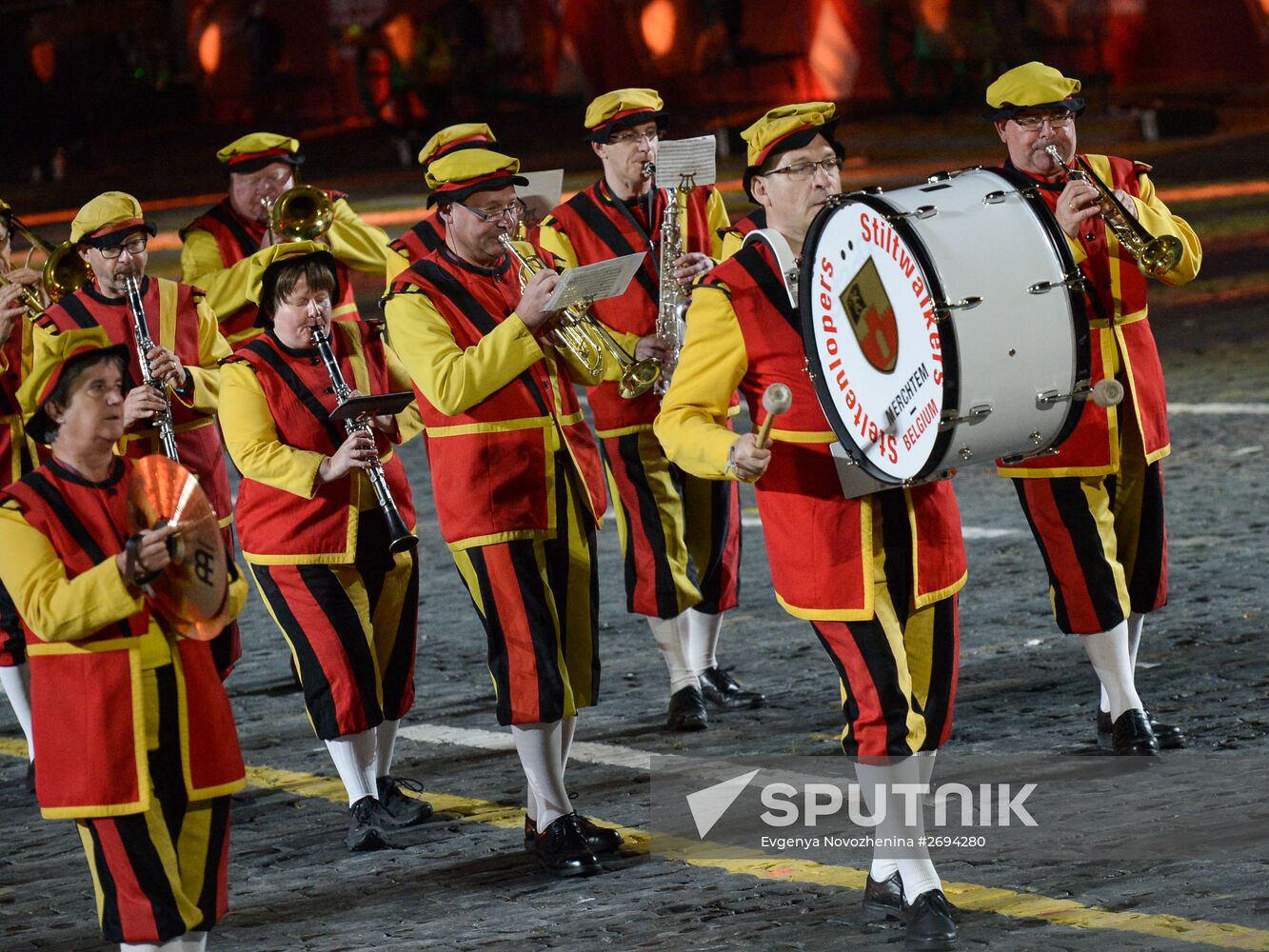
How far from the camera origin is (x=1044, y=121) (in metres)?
7.68

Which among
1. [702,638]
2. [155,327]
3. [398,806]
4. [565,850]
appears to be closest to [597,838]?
[565,850]

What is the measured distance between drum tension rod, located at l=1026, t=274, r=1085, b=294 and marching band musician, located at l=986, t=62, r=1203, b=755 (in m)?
1.59

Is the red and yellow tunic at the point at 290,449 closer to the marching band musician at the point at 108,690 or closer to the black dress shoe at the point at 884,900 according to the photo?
the marching band musician at the point at 108,690

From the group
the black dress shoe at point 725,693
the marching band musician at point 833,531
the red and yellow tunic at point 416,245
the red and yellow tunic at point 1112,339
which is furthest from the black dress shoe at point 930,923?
the red and yellow tunic at point 416,245

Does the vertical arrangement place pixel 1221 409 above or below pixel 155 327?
below

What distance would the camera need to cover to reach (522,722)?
7113 millimetres

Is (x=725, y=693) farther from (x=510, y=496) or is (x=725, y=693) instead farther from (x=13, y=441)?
(x=13, y=441)

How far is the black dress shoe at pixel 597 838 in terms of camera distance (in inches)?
279

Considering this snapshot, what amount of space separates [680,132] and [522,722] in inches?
1127

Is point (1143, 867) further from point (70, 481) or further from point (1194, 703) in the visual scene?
point (70, 481)

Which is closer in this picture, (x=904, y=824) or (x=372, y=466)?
(x=904, y=824)

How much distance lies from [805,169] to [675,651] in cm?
303

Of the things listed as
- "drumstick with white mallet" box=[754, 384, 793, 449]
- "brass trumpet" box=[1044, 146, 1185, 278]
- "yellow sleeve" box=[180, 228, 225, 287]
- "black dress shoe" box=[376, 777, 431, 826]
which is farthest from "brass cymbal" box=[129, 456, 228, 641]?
"yellow sleeve" box=[180, 228, 225, 287]

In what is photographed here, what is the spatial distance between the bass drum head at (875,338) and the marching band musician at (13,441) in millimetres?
3847
